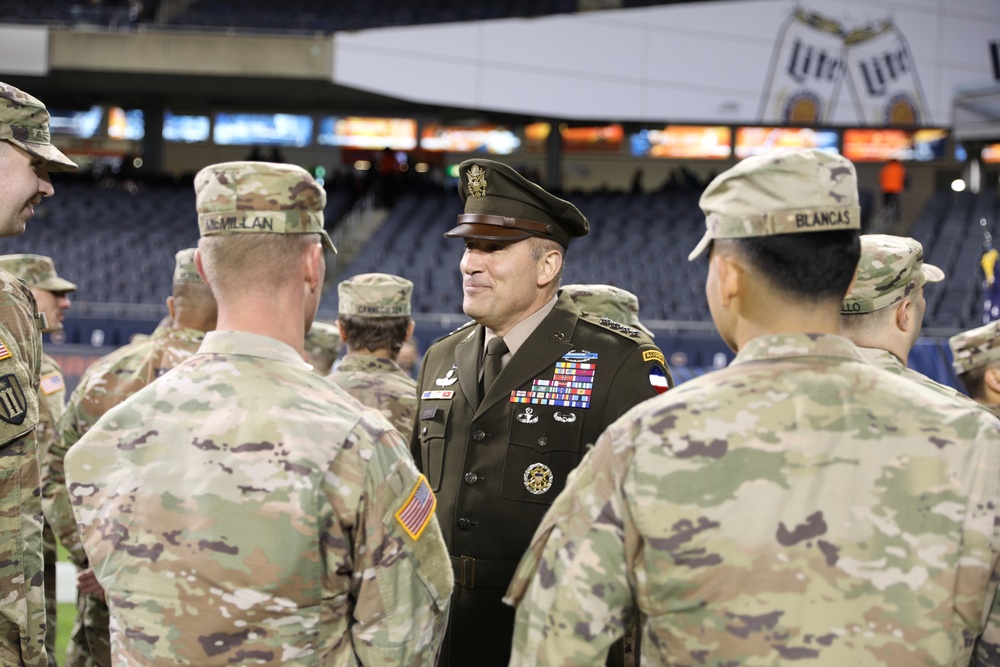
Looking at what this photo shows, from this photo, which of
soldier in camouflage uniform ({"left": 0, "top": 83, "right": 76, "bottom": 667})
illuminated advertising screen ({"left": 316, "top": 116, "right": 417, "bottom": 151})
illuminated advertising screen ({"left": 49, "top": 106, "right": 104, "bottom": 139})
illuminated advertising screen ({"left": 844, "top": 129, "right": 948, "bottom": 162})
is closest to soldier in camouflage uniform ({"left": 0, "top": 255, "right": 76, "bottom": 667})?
soldier in camouflage uniform ({"left": 0, "top": 83, "right": 76, "bottom": 667})

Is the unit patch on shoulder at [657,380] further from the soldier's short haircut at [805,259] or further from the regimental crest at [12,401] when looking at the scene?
the regimental crest at [12,401]

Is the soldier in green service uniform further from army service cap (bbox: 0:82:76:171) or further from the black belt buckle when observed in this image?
army service cap (bbox: 0:82:76:171)

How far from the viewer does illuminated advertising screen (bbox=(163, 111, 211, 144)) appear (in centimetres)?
2575

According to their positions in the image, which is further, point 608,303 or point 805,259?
point 608,303

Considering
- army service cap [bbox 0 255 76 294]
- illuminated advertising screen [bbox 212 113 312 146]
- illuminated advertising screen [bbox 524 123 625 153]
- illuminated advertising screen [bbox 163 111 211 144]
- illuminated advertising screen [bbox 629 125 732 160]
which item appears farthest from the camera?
illuminated advertising screen [bbox 163 111 211 144]

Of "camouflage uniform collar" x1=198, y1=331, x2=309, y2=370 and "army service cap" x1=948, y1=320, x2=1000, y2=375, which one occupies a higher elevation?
"camouflage uniform collar" x1=198, y1=331, x2=309, y2=370

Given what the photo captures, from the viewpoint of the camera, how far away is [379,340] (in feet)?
12.4

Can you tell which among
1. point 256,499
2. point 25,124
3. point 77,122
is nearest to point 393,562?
point 256,499

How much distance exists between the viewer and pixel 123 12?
19375mm

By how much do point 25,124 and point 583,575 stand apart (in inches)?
72.4

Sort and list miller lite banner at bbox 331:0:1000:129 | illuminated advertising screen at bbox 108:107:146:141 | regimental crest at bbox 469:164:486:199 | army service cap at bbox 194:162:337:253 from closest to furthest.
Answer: army service cap at bbox 194:162:337:253 → regimental crest at bbox 469:164:486:199 → miller lite banner at bbox 331:0:1000:129 → illuminated advertising screen at bbox 108:107:146:141

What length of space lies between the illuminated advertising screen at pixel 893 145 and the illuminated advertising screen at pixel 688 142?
9.40ft

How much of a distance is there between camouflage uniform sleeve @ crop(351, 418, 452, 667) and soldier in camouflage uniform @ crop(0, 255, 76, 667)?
76.0 inches

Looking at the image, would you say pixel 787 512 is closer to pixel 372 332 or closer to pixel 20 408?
pixel 20 408
